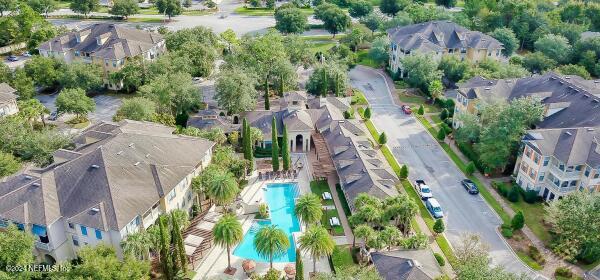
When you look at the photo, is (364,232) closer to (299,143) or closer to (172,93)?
(299,143)

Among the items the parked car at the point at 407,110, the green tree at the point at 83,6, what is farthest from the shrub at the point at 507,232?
the green tree at the point at 83,6

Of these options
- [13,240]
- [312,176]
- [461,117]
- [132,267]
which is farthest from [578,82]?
[13,240]

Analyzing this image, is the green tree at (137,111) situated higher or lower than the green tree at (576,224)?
higher

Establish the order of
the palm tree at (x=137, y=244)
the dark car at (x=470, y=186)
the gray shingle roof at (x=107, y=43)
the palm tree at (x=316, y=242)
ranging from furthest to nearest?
the gray shingle roof at (x=107, y=43) → the dark car at (x=470, y=186) → the palm tree at (x=316, y=242) → the palm tree at (x=137, y=244)

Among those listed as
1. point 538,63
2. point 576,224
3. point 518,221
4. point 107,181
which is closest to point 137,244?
point 107,181

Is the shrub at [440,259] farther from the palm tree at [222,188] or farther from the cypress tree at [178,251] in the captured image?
the cypress tree at [178,251]

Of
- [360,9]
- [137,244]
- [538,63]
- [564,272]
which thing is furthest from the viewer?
[360,9]
